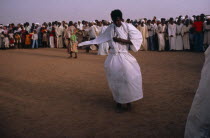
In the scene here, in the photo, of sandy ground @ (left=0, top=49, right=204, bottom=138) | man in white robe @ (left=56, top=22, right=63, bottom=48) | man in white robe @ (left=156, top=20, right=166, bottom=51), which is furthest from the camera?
man in white robe @ (left=56, top=22, right=63, bottom=48)

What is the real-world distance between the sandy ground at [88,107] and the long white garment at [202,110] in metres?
1.44

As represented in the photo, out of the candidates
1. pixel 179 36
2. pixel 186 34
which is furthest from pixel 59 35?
pixel 186 34

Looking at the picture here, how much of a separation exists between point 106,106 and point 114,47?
4.07ft

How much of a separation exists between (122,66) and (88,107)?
113 centimetres

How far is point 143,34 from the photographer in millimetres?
16375

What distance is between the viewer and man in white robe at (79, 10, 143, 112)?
15.6 feet

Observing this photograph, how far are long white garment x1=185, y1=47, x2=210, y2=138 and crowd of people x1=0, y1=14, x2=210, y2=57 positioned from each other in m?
8.32

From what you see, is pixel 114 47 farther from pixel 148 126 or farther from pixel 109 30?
pixel 148 126

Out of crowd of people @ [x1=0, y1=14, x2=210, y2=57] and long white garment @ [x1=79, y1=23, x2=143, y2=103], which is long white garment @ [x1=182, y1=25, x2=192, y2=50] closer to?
crowd of people @ [x1=0, y1=14, x2=210, y2=57]

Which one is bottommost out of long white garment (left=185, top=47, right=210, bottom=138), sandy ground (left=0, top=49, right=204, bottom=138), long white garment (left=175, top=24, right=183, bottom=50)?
sandy ground (left=0, top=49, right=204, bottom=138)

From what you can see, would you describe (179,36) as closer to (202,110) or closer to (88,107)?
(88,107)

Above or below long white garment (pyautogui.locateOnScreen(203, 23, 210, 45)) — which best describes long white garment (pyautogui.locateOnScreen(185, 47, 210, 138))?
below

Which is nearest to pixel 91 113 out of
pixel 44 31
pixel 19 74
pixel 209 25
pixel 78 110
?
pixel 78 110

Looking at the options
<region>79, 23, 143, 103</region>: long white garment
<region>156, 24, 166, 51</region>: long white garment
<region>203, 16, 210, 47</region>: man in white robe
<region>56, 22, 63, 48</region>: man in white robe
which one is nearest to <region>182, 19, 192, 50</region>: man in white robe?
<region>203, 16, 210, 47</region>: man in white robe
